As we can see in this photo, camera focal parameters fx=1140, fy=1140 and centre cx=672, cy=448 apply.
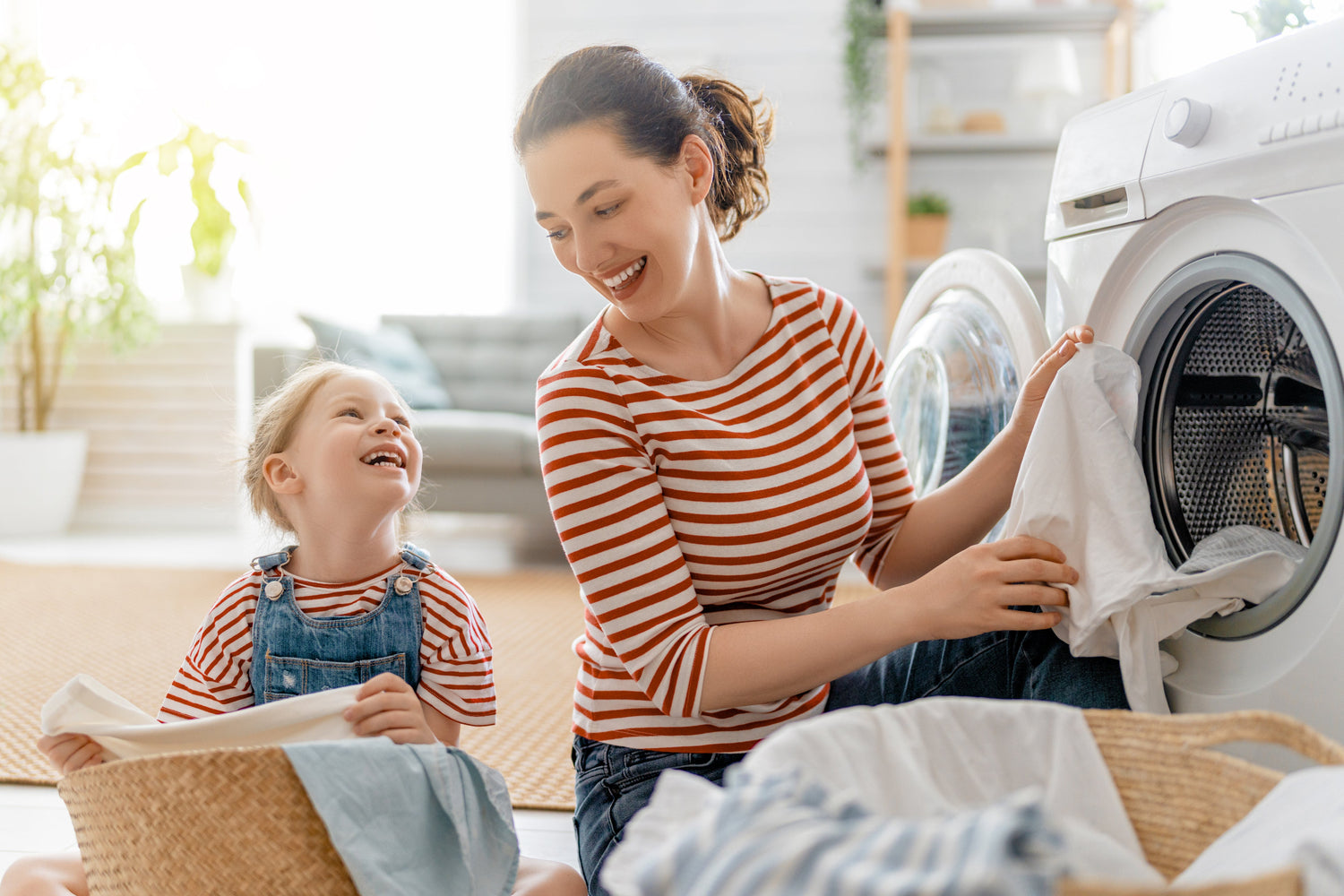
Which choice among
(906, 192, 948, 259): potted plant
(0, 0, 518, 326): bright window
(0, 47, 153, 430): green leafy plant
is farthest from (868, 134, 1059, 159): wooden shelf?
(0, 47, 153, 430): green leafy plant

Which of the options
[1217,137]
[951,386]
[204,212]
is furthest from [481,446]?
[1217,137]

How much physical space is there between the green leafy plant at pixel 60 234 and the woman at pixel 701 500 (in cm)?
326

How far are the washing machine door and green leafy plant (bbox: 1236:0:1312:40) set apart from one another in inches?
16.0

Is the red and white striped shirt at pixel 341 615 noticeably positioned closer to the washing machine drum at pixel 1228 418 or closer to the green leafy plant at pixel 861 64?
the washing machine drum at pixel 1228 418

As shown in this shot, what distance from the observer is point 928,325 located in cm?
171

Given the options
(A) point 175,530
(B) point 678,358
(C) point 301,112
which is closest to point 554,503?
(B) point 678,358

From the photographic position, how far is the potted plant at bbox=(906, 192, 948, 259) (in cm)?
395

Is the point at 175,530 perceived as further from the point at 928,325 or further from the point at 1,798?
the point at 928,325

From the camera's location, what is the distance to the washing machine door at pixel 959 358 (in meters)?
1.39

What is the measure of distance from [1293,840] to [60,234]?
4220mm

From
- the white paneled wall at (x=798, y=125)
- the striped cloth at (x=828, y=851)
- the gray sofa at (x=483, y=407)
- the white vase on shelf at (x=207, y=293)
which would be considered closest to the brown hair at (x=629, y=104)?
the striped cloth at (x=828, y=851)

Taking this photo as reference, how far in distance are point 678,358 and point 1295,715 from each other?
62cm

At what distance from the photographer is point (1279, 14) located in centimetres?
136

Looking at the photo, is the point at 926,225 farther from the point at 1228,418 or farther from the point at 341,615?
the point at 341,615
